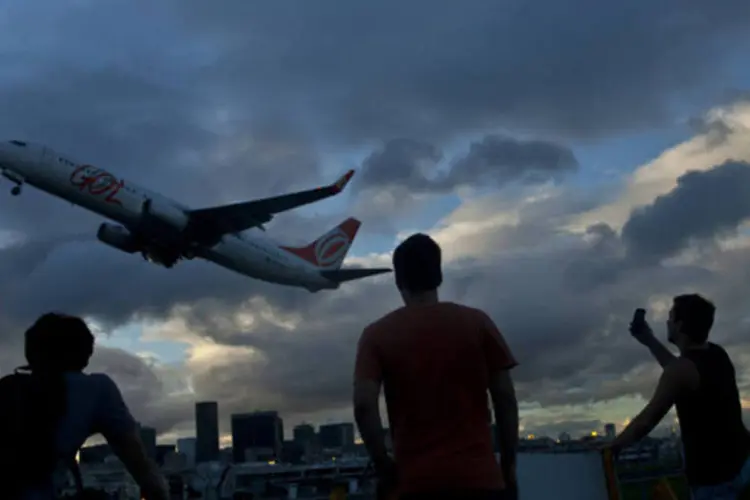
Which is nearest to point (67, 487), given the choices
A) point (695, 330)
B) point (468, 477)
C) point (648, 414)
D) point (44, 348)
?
point (44, 348)

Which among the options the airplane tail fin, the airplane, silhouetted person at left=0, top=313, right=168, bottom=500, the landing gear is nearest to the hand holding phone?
silhouetted person at left=0, top=313, right=168, bottom=500

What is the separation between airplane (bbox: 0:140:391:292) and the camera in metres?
43.3

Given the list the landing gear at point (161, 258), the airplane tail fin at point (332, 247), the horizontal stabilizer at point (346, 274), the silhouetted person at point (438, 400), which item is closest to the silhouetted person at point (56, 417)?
the silhouetted person at point (438, 400)

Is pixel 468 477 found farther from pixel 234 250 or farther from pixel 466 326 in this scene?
pixel 234 250

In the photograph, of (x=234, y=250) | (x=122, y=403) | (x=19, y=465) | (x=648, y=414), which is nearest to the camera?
(x=19, y=465)

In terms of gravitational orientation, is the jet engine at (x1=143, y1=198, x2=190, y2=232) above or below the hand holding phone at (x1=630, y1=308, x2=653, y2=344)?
above

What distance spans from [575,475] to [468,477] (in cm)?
297

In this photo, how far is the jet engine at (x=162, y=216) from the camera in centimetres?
4522

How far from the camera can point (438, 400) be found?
173 inches

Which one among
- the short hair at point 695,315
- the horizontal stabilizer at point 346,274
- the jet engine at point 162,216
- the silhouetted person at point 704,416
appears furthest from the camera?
the horizontal stabilizer at point 346,274

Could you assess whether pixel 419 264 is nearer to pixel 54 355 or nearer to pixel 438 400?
pixel 438 400

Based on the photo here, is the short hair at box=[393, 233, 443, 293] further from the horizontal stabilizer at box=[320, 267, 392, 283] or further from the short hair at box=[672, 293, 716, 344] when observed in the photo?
the horizontal stabilizer at box=[320, 267, 392, 283]

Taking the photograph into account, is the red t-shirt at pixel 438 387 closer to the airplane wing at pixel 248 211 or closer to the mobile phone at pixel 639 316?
the mobile phone at pixel 639 316

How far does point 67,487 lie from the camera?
160 inches
